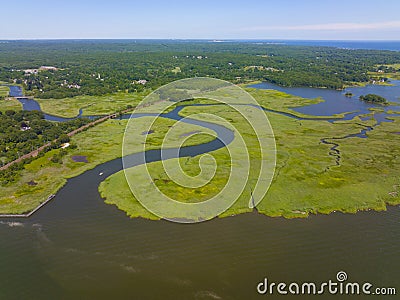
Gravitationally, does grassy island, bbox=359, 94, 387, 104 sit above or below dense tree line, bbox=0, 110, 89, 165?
above

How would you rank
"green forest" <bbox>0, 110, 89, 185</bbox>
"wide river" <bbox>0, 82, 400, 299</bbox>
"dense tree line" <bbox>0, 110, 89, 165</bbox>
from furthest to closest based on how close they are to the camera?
1. "dense tree line" <bbox>0, 110, 89, 165</bbox>
2. "green forest" <bbox>0, 110, 89, 185</bbox>
3. "wide river" <bbox>0, 82, 400, 299</bbox>

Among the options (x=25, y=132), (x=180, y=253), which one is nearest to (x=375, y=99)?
(x=180, y=253)

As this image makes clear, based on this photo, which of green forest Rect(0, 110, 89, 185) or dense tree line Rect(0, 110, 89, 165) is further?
dense tree line Rect(0, 110, 89, 165)

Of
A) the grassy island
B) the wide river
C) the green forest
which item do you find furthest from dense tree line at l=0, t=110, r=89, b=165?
the grassy island

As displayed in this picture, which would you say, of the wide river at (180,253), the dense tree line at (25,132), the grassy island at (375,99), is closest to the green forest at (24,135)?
the dense tree line at (25,132)

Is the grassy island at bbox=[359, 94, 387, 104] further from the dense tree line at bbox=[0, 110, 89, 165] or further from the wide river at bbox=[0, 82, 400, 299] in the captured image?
the dense tree line at bbox=[0, 110, 89, 165]

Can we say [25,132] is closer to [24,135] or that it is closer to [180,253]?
[24,135]

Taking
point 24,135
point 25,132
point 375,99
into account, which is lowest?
point 24,135

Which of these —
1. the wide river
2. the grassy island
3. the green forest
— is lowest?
the wide river

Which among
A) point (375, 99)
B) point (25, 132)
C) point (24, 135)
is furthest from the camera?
point (375, 99)
